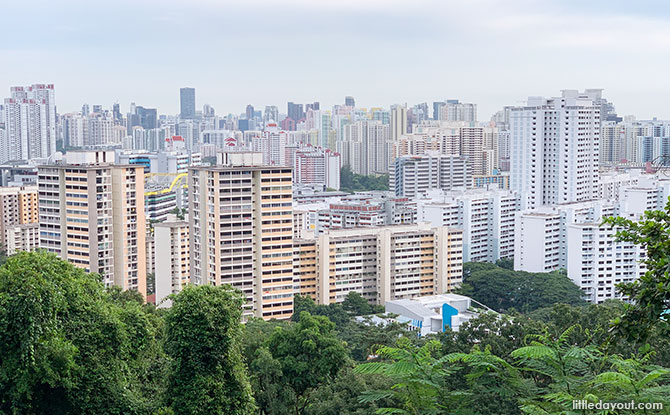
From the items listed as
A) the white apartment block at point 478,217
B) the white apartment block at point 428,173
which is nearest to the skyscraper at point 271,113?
the white apartment block at point 428,173

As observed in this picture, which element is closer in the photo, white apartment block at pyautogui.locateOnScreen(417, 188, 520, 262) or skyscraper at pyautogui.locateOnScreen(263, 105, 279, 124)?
white apartment block at pyautogui.locateOnScreen(417, 188, 520, 262)

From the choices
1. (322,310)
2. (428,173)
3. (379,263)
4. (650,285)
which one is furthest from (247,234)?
(428,173)

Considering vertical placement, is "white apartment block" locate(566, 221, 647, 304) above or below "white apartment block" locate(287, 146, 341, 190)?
below

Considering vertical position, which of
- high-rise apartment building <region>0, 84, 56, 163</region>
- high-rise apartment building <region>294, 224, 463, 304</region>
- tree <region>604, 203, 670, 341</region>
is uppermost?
high-rise apartment building <region>0, 84, 56, 163</region>

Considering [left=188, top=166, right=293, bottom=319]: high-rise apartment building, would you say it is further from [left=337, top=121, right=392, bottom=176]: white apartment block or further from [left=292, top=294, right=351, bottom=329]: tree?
[left=337, top=121, right=392, bottom=176]: white apartment block

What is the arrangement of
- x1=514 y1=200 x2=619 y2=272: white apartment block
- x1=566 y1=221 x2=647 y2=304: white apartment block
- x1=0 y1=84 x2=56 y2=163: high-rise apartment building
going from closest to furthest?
x1=566 y1=221 x2=647 y2=304: white apartment block → x1=514 y1=200 x2=619 y2=272: white apartment block → x1=0 y1=84 x2=56 y2=163: high-rise apartment building

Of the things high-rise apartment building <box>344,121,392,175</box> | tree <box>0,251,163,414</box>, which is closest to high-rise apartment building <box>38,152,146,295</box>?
tree <box>0,251,163,414</box>
